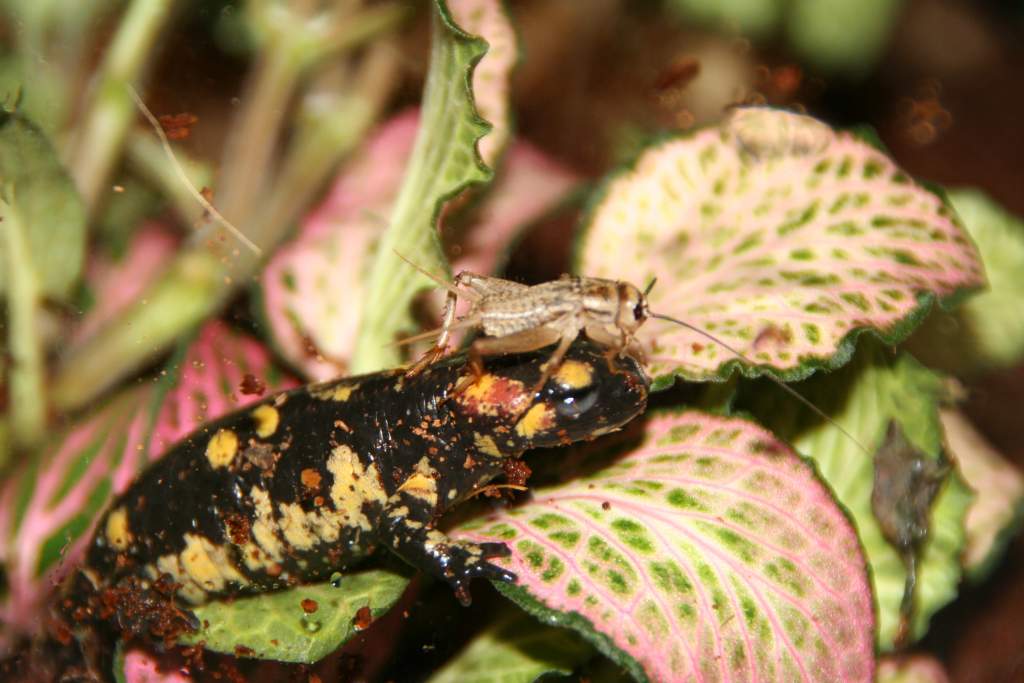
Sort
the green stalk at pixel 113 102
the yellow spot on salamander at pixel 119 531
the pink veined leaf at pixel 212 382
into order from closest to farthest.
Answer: the yellow spot on salamander at pixel 119 531
the pink veined leaf at pixel 212 382
the green stalk at pixel 113 102

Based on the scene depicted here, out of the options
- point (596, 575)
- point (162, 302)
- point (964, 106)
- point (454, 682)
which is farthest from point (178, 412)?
point (964, 106)

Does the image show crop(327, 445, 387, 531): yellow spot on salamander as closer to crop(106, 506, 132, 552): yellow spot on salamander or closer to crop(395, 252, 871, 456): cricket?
crop(395, 252, 871, 456): cricket

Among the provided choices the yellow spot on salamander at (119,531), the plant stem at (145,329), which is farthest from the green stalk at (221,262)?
the yellow spot on salamander at (119,531)

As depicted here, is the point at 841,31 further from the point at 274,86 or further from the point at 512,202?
the point at 274,86

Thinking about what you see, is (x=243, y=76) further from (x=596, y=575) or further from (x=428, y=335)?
(x=596, y=575)

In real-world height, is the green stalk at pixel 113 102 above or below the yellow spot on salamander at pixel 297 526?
above

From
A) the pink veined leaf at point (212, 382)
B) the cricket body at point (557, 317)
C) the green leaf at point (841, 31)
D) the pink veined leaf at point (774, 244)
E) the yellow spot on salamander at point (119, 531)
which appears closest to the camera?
the cricket body at point (557, 317)

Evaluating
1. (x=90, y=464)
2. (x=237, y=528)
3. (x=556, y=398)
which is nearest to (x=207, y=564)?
(x=237, y=528)

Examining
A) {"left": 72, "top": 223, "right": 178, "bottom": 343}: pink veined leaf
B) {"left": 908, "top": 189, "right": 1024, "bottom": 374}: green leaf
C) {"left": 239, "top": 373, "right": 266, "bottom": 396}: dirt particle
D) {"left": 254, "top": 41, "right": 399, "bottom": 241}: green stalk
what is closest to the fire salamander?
{"left": 239, "top": 373, "right": 266, "bottom": 396}: dirt particle

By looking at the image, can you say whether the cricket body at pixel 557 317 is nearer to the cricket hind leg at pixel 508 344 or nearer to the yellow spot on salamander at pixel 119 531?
the cricket hind leg at pixel 508 344
